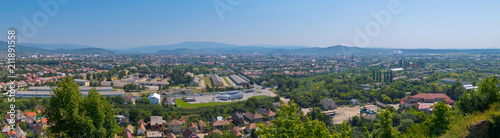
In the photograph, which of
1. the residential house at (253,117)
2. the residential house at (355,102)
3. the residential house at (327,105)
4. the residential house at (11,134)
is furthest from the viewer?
the residential house at (355,102)

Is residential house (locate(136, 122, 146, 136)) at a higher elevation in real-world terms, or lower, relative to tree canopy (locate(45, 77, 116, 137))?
lower

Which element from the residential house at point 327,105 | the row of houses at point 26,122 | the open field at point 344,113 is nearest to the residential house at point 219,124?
the open field at point 344,113

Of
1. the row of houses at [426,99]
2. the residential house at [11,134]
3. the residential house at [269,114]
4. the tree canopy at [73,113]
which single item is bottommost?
the residential house at [269,114]

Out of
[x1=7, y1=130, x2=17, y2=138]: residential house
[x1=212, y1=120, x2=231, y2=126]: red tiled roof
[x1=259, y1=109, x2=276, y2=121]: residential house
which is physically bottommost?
[x1=212, y1=120, x2=231, y2=126]: red tiled roof

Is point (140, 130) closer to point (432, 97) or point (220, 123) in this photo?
point (220, 123)

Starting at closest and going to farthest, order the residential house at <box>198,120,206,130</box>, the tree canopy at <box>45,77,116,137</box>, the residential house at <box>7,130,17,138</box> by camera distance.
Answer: the tree canopy at <box>45,77,116,137</box>, the residential house at <box>7,130,17,138</box>, the residential house at <box>198,120,206,130</box>

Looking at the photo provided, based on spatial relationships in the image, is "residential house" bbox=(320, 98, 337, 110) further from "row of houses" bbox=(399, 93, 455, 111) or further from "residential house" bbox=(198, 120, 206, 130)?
"residential house" bbox=(198, 120, 206, 130)

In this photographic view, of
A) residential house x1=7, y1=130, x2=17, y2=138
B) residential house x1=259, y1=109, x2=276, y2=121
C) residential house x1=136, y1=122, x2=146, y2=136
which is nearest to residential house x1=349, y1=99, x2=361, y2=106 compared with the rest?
residential house x1=259, y1=109, x2=276, y2=121

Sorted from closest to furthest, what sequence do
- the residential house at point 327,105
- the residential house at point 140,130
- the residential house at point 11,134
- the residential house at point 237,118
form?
the residential house at point 11,134
the residential house at point 140,130
the residential house at point 237,118
the residential house at point 327,105

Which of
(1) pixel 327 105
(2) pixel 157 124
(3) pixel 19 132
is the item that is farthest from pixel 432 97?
(3) pixel 19 132

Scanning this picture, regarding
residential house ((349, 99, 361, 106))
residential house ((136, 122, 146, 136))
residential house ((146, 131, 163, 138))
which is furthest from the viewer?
residential house ((349, 99, 361, 106))

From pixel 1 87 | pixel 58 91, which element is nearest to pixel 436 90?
pixel 58 91

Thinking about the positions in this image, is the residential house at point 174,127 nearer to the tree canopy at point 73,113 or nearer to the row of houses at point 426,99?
the tree canopy at point 73,113
